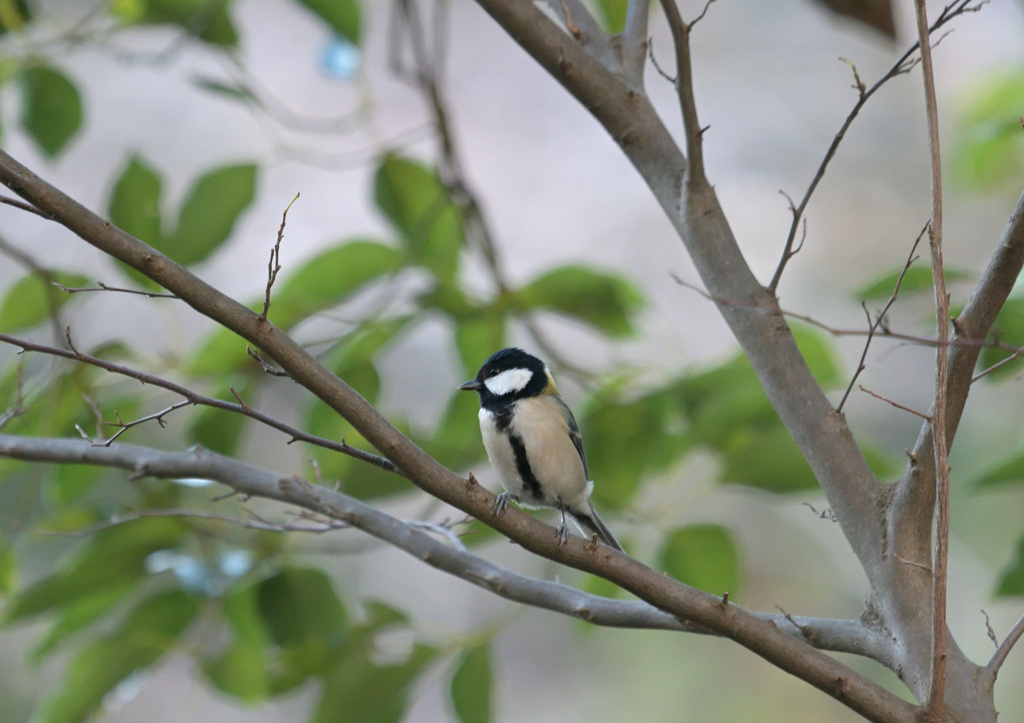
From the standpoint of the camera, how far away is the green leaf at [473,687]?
1425mm

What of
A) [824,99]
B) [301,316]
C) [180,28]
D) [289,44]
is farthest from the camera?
[824,99]

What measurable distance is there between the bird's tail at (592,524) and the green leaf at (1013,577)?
0.61 metres

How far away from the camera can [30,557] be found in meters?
3.76

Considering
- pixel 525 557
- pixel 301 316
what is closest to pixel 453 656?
pixel 301 316

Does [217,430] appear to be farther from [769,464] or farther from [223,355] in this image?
[769,464]

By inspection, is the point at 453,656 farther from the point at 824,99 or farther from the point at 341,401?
the point at 824,99

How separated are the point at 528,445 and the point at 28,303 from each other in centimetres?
88

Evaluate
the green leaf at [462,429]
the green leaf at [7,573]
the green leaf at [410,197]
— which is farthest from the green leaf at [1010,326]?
the green leaf at [7,573]

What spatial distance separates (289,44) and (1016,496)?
403 centimetres

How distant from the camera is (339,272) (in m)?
1.55

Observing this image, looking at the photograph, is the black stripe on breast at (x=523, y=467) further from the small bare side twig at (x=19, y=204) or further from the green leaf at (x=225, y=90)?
the small bare side twig at (x=19, y=204)

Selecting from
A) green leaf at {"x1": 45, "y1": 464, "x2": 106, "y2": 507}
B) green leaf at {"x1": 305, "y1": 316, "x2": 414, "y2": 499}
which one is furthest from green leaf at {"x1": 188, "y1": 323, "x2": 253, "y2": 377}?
green leaf at {"x1": 45, "y1": 464, "x2": 106, "y2": 507}

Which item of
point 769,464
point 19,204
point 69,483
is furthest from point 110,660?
point 769,464

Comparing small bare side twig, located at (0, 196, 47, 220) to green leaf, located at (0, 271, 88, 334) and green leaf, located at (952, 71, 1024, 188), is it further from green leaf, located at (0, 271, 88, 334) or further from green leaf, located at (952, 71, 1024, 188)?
green leaf, located at (952, 71, 1024, 188)
